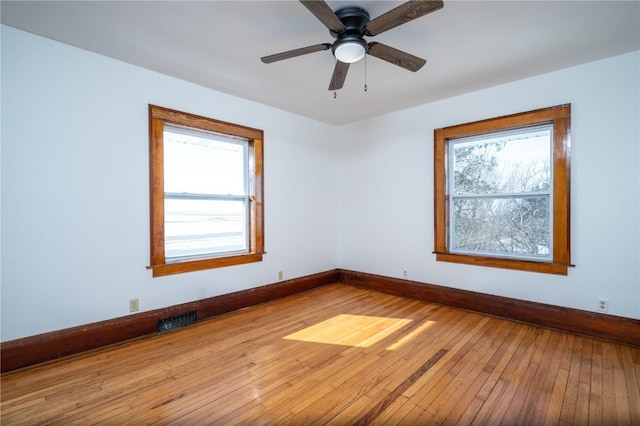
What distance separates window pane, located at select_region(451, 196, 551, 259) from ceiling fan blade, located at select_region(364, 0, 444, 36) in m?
2.54

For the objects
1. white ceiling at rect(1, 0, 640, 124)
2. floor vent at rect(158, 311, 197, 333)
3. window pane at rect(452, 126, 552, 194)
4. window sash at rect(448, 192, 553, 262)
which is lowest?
floor vent at rect(158, 311, 197, 333)

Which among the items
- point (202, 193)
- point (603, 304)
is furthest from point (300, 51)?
point (603, 304)

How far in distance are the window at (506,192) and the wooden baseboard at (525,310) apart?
41 cm

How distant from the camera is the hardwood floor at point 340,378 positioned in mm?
1826

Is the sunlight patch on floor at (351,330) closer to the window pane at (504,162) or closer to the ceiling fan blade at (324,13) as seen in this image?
the window pane at (504,162)

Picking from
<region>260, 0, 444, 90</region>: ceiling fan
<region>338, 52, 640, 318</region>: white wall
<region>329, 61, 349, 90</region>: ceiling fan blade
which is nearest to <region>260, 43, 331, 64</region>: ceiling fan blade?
<region>260, 0, 444, 90</region>: ceiling fan

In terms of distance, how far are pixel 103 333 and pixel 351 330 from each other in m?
2.33

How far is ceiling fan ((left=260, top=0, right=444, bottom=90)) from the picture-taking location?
1748 millimetres

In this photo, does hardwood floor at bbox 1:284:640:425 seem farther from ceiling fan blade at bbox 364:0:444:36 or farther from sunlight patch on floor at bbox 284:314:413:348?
ceiling fan blade at bbox 364:0:444:36

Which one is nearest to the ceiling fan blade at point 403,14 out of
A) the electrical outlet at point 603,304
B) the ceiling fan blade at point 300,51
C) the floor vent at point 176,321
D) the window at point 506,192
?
→ the ceiling fan blade at point 300,51

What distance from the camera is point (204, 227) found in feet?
11.7

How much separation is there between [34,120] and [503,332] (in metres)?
4.69

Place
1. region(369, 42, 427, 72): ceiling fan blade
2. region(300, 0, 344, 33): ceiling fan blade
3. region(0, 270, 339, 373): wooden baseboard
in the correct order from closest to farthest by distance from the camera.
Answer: region(300, 0, 344, 33): ceiling fan blade < region(369, 42, 427, 72): ceiling fan blade < region(0, 270, 339, 373): wooden baseboard

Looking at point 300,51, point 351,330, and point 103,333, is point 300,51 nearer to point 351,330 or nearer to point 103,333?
point 351,330
